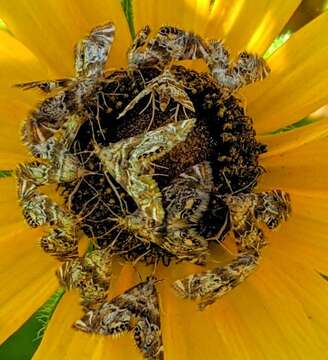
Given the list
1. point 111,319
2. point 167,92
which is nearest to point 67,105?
point 167,92

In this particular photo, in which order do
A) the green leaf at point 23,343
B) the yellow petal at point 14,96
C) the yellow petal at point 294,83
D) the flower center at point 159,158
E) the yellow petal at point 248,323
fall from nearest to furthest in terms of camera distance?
the flower center at point 159,158 < the yellow petal at point 248,323 < the yellow petal at point 294,83 < the yellow petal at point 14,96 < the green leaf at point 23,343

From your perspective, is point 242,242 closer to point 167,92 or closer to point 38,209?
point 167,92

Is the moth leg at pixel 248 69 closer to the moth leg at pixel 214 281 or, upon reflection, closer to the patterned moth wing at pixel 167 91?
the patterned moth wing at pixel 167 91

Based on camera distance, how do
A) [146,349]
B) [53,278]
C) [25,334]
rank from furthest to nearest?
[25,334] → [53,278] → [146,349]

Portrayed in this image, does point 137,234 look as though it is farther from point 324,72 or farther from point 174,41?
point 324,72

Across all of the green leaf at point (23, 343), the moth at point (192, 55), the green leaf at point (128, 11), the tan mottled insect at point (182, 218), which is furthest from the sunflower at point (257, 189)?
the green leaf at point (23, 343)

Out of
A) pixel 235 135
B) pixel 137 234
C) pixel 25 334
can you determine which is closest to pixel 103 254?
pixel 137 234
